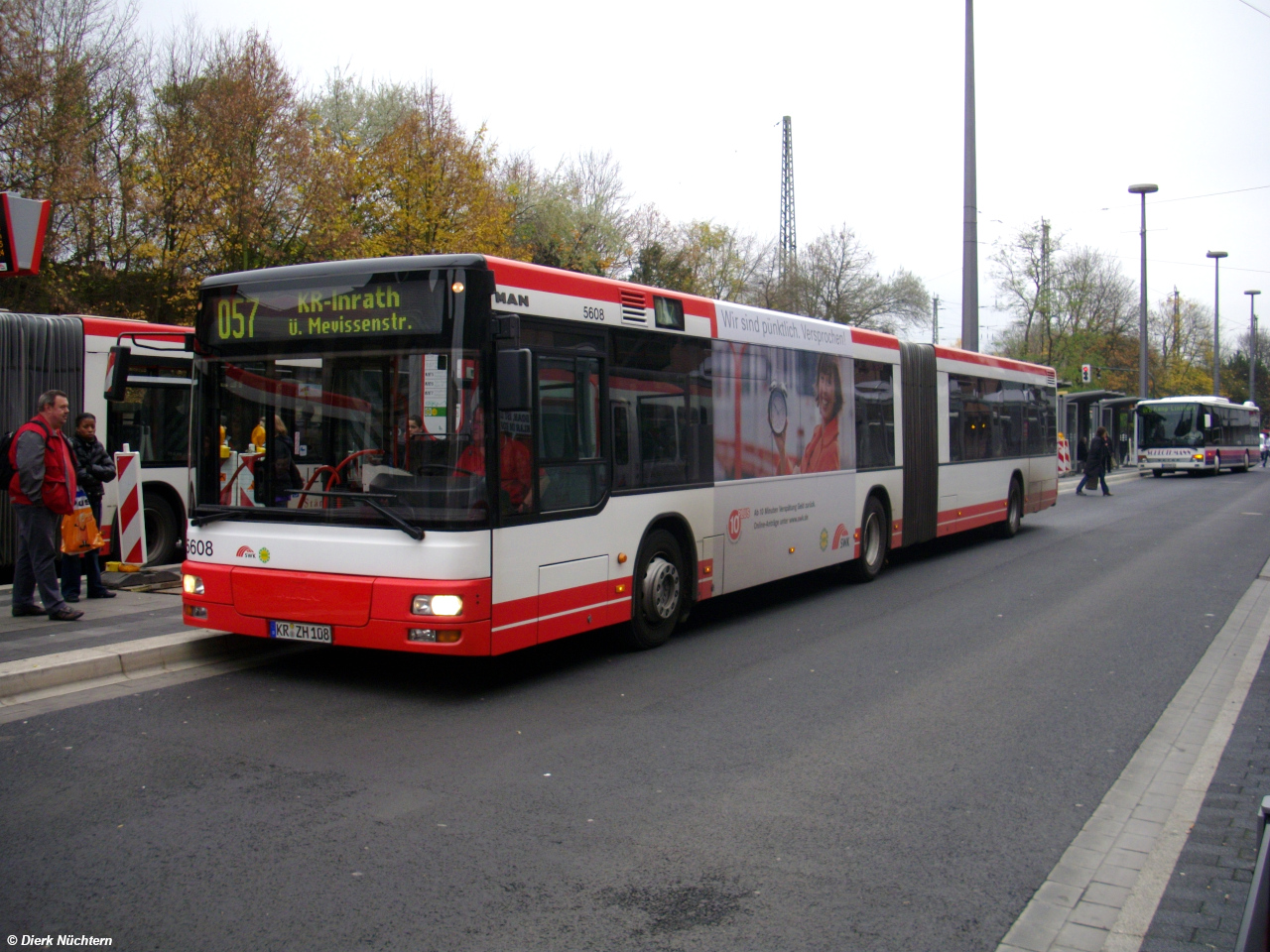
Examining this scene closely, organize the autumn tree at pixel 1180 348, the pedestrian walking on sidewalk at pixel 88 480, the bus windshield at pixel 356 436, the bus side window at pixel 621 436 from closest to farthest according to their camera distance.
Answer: the bus windshield at pixel 356 436, the bus side window at pixel 621 436, the pedestrian walking on sidewalk at pixel 88 480, the autumn tree at pixel 1180 348

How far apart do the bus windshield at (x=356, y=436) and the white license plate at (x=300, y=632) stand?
2.35 feet

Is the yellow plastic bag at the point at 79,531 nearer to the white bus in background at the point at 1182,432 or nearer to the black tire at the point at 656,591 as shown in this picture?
the black tire at the point at 656,591

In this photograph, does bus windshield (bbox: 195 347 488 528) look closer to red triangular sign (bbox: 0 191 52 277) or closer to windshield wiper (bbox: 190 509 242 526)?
windshield wiper (bbox: 190 509 242 526)

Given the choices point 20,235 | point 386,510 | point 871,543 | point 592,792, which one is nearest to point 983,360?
point 871,543

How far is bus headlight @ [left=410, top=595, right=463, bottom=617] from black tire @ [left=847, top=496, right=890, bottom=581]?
23.0ft

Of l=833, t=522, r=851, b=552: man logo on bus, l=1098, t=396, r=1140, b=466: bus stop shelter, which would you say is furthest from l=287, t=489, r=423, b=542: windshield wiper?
l=1098, t=396, r=1140, b=466: bus stop shelter

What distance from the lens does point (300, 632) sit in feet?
23.0

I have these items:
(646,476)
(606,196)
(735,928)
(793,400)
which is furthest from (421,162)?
(735,928)

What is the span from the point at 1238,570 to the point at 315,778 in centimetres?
1279

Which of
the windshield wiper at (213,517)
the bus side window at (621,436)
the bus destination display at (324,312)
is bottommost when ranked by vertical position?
the windshield wiper at (213,517)

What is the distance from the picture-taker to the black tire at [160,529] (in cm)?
1243

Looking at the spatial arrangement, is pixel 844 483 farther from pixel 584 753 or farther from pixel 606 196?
pixel 606 196

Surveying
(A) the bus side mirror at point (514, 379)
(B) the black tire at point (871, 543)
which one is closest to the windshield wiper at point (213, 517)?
(A) the bus side mirror at point (514, 379)

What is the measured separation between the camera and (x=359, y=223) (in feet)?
96.6
